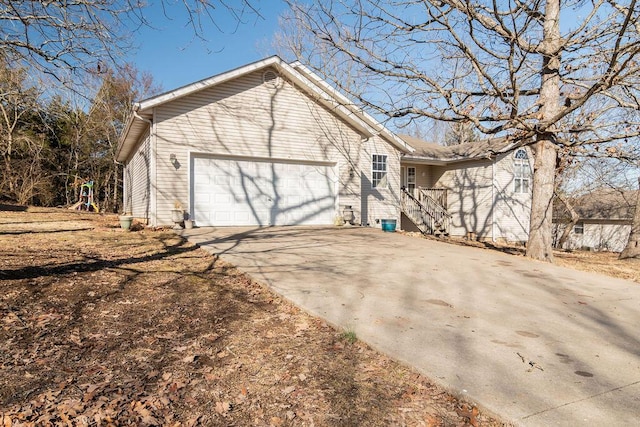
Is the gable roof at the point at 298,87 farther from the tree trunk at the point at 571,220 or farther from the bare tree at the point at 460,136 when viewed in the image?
the bare tree at the point at 460,136

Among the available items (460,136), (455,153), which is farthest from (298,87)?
(460,136)

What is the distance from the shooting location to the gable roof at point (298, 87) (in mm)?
11117

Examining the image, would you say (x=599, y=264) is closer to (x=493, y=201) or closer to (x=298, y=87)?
(x=493, y=201)

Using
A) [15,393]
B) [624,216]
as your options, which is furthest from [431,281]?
[624,216]

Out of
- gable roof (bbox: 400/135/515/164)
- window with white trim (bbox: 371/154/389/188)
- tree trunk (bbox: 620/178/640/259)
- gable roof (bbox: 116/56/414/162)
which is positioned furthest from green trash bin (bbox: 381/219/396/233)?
tree trunk (bbox: 620/178/640/259)

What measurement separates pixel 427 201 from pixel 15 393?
15.6m

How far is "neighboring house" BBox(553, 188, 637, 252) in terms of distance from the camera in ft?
92.4

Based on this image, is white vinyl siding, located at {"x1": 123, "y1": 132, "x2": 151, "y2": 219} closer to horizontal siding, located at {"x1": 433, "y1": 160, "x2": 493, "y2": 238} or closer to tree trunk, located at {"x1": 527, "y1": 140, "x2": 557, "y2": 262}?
tree trunk, located at {"x1": 527, "y1": 140, "x2": 557, "y2": 262}

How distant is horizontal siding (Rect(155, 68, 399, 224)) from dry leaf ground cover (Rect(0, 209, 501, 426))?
663 cm

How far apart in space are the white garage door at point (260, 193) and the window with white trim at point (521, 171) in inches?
376

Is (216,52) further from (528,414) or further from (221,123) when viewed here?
(221,123)

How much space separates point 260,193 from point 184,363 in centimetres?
990

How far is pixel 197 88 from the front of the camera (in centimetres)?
1150

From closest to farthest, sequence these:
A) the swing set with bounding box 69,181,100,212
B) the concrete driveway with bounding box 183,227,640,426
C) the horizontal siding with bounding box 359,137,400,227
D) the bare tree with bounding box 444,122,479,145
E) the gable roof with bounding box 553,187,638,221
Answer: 1. the concrete driveway with bounding box 183,227,640,426
2. the horizontal siding with bounding box 359,137,400,227
3. the swing set with bounding box 69,181,100,212
4. the gable roof with bounding box 553,187,638,221
5. the bare tree with bounding box 444,122,479,145
